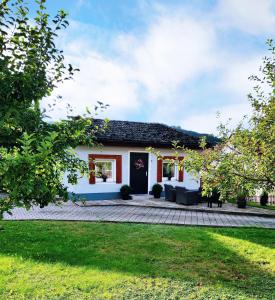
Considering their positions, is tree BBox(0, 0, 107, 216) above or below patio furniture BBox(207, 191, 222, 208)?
above

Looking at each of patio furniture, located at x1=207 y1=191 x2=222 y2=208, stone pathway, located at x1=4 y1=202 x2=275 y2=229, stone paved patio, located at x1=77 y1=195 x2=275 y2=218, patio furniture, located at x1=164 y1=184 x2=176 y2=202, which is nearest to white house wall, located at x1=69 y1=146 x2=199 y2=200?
stone paved patio, located at x1=77 y1=195 x2=275 y2=218

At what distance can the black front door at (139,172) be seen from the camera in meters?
16.2

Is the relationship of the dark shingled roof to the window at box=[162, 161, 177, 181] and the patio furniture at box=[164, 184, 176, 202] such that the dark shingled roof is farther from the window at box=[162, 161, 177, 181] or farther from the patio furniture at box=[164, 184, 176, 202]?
the patio furniture at box=[164, 184, 176, 202]

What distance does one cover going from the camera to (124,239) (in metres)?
7.39

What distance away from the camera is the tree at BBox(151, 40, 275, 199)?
18.9ft

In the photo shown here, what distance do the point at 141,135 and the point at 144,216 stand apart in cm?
686

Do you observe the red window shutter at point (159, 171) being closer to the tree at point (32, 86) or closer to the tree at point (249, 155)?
the tree at point (249, 155)

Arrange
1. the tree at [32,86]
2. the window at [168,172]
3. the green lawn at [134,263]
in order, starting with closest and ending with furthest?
the tree at [32,86] → the green lawn at [134,263] → the window at [168,172]

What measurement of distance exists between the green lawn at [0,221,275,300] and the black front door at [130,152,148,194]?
769 cm

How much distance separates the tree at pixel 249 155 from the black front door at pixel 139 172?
9578 mm

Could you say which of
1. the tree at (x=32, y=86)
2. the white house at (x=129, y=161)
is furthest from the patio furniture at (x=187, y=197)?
the tree at (x=32, y=86)

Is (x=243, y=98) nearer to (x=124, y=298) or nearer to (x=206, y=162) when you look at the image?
(x=206, y=162)

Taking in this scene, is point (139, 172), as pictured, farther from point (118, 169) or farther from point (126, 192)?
point (126, 192)

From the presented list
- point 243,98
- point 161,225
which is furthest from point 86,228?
point 243,98
